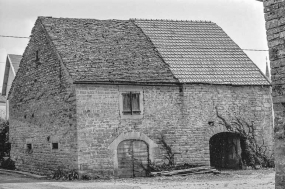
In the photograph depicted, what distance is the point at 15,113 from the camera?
2608 cm

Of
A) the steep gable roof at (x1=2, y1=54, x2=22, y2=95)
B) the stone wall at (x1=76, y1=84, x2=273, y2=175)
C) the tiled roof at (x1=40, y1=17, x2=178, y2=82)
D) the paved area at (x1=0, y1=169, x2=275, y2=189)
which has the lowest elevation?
the paved area at (x1=0, y1=169, x2=275, y2=189)

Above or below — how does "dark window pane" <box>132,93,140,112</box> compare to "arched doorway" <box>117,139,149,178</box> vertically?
above

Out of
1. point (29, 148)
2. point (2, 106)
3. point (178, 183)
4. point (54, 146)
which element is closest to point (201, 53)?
point (54, 146)

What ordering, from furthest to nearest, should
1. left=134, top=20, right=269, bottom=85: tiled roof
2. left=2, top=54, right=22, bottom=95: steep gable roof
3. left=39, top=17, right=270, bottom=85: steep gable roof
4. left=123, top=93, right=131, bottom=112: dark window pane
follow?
1. left=2, top=54, right=22, bottom=95: steep gable roof
2. left=134, top=20, right=269, bottom=85: tiled roof
3. left=39, top=17, right=270, bottom=85: steep gable roof
4. left=123, top=93, right=131, bottom=112: dark window pane

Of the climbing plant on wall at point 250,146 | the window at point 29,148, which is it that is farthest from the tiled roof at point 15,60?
the climbing plant on wall at point 250,146

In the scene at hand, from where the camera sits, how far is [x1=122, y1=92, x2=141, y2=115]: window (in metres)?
21.1

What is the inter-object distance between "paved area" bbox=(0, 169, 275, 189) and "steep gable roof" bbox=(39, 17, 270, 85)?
4.38 meters

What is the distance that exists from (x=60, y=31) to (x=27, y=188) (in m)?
8.90

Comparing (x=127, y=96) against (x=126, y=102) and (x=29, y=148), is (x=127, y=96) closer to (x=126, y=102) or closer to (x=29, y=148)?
(x=126, y=102)

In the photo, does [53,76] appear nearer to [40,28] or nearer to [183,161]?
[40,28]

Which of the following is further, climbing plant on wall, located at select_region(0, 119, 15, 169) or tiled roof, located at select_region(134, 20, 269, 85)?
climbing plant on wall, located at select_region(0, 119, 15, 169)

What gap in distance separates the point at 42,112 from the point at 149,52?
573 centimetres

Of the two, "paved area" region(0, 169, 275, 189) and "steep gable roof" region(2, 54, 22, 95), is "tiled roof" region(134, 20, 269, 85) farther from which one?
"steep gable roof" region(2, 54, 22, 95)

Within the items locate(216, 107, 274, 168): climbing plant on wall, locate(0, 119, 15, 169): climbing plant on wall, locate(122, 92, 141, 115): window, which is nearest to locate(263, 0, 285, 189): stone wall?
locate(122, 92, 141, 115): window
